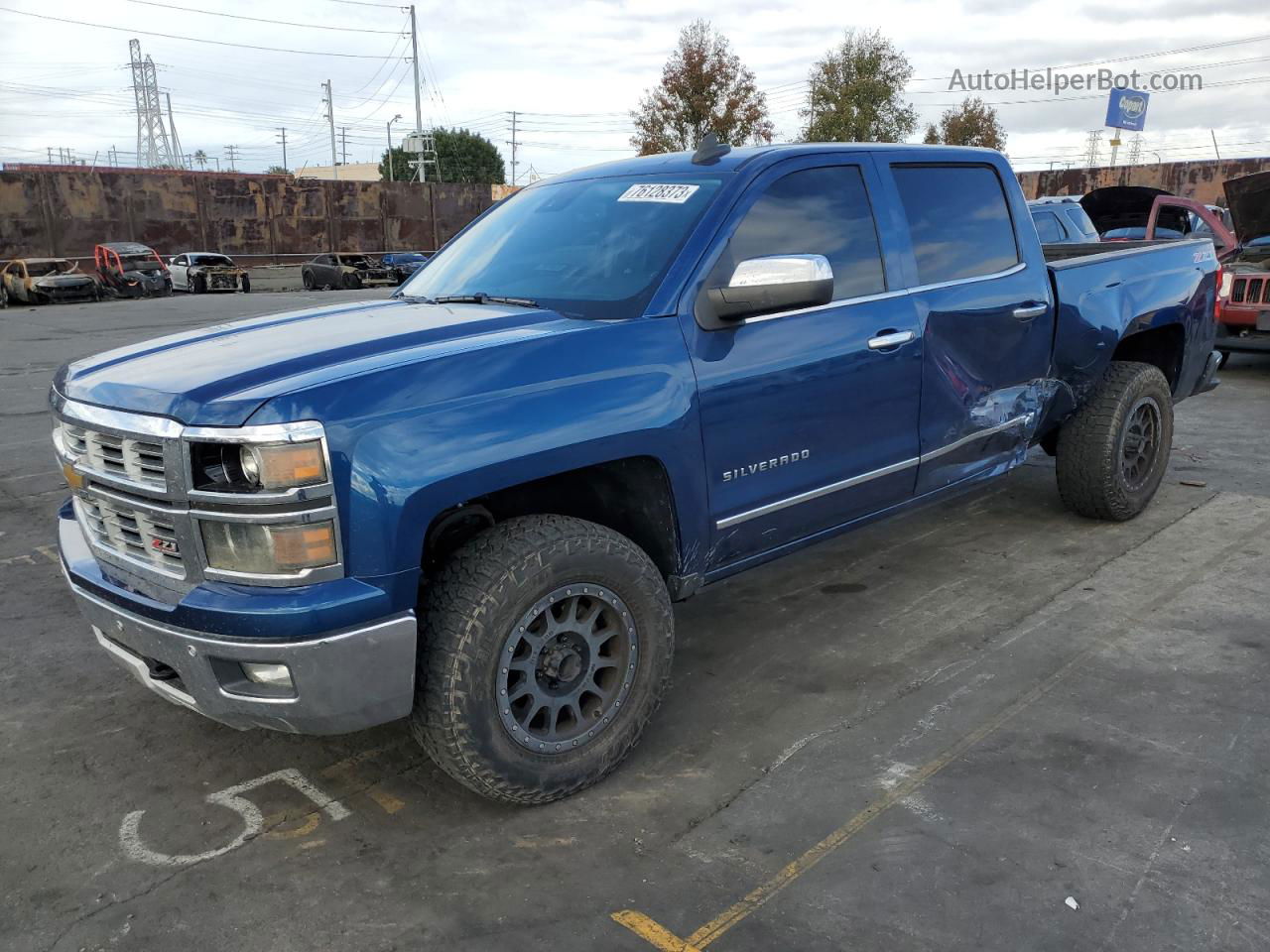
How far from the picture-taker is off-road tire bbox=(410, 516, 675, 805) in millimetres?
2754

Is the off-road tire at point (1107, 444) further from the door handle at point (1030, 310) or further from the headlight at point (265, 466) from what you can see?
the headlight at point (265, 466)

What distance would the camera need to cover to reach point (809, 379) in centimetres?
354

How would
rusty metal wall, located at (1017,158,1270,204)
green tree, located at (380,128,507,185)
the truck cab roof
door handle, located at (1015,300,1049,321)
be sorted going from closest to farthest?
the truck cab roof
door handle, located at (1015,300,1049,321)
rusty metal wall, located at (1017,158,1270,204)
green tree, located at (380,128,507,185)

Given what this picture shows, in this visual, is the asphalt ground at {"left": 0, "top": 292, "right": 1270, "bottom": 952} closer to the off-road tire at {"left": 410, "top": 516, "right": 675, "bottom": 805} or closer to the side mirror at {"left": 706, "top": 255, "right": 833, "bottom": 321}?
the off-road tire at {"left": 410, "top": 516, "right": 675, "bottom": 805}

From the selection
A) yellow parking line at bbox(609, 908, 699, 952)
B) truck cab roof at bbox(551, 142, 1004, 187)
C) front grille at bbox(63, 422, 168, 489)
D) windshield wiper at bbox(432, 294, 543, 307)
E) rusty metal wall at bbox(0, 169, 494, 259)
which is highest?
rusty metal wall at bbox(0, 169, 494, 259)

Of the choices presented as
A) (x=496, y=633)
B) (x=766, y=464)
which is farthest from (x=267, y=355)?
(x=766, y=464)

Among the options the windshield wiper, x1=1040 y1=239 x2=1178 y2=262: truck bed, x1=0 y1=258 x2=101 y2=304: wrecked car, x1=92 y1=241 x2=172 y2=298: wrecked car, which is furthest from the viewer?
x1=92 y1=241 x2=172 y2=298: wrecked car

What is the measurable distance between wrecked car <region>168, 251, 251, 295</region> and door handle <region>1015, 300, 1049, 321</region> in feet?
96.4

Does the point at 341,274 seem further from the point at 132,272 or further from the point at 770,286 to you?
the point at 770,286

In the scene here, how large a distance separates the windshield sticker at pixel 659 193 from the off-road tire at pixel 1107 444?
270 centimetres

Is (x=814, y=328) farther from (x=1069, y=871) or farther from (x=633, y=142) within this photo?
(x=633, y=142)

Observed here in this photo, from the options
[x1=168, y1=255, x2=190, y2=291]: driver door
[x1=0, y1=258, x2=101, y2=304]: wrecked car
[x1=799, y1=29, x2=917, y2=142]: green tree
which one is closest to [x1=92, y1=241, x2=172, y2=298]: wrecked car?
[x1=168, y1=255, x2=190, y2=291]: driver door

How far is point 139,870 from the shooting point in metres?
2.80

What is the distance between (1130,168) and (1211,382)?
3350 cm
